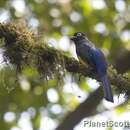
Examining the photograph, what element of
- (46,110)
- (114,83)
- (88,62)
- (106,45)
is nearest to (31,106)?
(46,110)

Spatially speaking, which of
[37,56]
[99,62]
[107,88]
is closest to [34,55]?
[37,56]

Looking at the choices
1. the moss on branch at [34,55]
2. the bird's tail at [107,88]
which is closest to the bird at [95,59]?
the bird's tail at [107,88]

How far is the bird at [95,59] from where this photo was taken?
17.1ft

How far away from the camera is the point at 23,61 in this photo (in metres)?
4.98

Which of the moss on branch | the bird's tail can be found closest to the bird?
the bird's tail

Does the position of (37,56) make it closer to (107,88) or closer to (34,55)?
(34,55)

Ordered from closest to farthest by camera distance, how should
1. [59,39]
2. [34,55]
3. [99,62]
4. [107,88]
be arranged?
[34,55], [107,88], [99,62], [59,39]

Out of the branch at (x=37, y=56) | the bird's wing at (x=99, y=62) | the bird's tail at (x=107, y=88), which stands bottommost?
the bird's tail at (x=107, y=88)

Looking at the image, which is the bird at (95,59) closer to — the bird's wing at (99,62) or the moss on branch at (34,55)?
the bird's wing at (99,62)

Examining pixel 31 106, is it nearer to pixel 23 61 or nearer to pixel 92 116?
pixel 92 116

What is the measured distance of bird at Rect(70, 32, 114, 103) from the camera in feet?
17.1

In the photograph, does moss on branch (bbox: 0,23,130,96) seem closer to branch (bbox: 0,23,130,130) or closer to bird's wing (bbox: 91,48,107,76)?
branch (bbox: 0,23,130,130)

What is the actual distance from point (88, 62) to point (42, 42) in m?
0.85

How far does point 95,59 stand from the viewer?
5.74 meters
